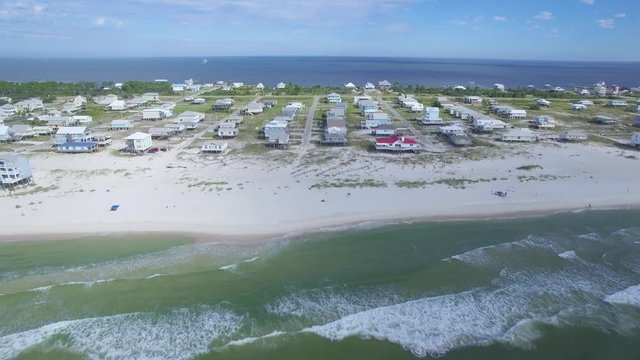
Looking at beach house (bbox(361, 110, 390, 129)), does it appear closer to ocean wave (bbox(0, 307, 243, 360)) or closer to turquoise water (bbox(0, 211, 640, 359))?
turquoise water (bbox(0, 211, 640, 359))

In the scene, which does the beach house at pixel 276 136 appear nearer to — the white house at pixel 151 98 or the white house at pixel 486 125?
the white house at pixel 486 125

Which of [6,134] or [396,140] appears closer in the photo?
[396,140]

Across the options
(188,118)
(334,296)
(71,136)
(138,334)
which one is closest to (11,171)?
(71,136)

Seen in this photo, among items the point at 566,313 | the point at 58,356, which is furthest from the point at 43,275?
the point at 566,313

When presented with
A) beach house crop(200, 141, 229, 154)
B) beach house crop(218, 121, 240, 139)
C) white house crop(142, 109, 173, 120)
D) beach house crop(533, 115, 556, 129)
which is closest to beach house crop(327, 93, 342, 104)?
white house crop(142, 109, 173, 120)

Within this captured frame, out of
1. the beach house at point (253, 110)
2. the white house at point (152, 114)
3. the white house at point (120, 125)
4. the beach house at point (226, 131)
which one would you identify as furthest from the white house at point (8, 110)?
the beach house at point (226, 131)

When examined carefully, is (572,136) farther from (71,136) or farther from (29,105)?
(29,105)
